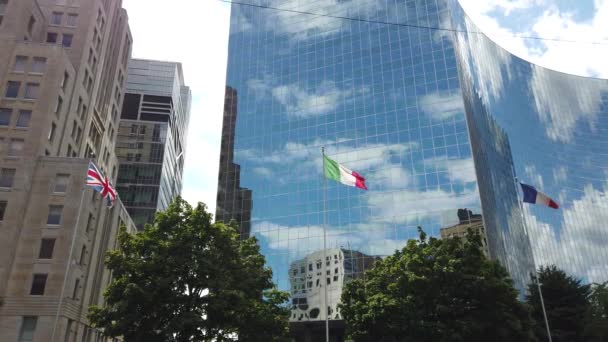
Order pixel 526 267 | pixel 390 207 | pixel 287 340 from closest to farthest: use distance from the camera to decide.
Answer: pixel 287 340
pixel 390 207
pixel 526 267

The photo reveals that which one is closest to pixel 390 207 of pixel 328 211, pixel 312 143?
pixel 328 211

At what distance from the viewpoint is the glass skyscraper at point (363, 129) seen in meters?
86.4

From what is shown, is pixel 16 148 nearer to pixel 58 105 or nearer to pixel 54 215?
pixel 58 105

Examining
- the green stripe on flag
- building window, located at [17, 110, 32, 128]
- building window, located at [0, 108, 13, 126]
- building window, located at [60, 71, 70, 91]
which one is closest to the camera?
the green stripe on flag

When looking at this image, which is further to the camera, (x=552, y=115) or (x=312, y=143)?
(x=552, y=115)

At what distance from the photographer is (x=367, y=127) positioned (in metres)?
94.9

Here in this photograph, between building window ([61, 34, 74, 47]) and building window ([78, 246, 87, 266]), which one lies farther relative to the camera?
building window ([61, 34, 74, 47])

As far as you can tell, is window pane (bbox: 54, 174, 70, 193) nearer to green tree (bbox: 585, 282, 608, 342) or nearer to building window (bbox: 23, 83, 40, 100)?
building window (bbox: 23, 83, 40, 100)

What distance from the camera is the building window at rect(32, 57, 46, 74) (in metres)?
68.9

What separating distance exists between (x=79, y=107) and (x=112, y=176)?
23.0 metres

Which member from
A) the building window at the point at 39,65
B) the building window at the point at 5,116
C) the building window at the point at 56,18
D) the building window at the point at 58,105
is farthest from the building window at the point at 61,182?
the building window at the point at 56,18

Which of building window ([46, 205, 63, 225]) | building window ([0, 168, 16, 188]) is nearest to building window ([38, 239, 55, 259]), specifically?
building window ([46, 205, 63, 225])

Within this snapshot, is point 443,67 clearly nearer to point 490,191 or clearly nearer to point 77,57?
point 490,191

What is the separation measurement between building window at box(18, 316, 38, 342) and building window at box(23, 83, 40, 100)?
27.6 meters
